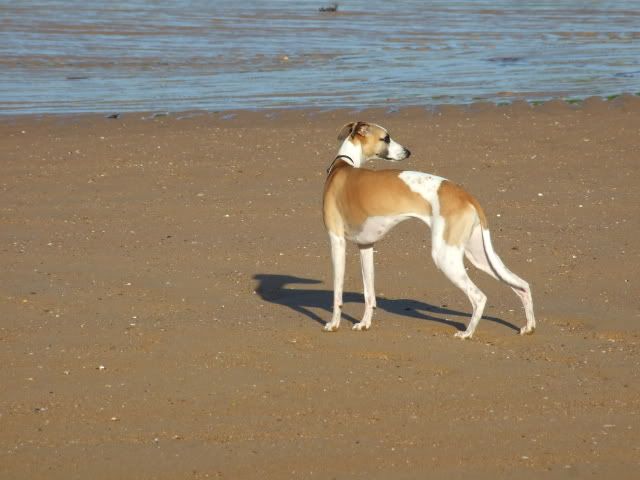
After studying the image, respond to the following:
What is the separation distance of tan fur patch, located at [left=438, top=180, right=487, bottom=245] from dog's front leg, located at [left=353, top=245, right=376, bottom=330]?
844 mm

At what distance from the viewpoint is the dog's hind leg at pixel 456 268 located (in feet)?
25.3

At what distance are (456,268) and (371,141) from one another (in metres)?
1.39

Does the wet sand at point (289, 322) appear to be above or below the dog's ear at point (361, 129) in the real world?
below

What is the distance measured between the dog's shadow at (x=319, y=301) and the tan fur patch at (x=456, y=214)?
91 cm

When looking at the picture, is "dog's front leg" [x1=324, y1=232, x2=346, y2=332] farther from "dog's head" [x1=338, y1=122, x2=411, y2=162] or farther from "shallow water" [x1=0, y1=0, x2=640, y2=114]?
"shallow water" [x1=0, y1=0, x2=640, y2=114]

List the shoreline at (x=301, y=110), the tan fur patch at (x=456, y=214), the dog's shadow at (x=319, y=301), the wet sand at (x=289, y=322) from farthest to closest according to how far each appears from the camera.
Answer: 1. the shoreline at (x=301, y=110)
2. the dog's shadow at (x=319, y=301)
3. the tan fur patch at (x=456, y=214)
4. the wet sand at (x=289, y=322)

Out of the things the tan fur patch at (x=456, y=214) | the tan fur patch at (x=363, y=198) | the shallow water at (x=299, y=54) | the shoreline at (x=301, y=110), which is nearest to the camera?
the tan fur patch at (x=456, y=214)

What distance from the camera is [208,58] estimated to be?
24.6 metres

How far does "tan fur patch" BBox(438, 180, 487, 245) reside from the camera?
302 inches

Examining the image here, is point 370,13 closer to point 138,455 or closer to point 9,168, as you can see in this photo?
point 9,168

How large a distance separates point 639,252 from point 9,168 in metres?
7.15

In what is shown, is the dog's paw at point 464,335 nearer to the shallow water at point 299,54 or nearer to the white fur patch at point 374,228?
the white fur patch at point 374,228

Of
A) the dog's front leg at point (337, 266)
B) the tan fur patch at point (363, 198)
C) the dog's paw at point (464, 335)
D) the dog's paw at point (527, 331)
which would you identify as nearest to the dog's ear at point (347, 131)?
the tan fur patch at point (363, 198)

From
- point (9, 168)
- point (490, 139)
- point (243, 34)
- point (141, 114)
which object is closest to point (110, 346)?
point (9, 168)
